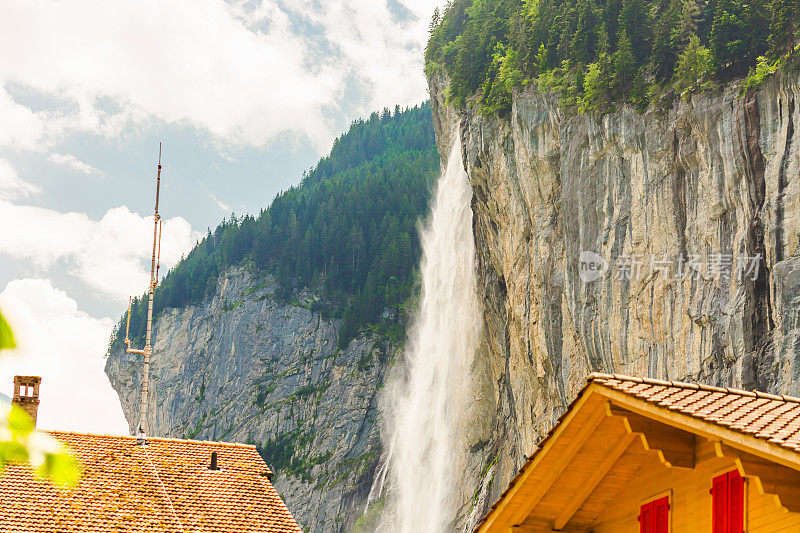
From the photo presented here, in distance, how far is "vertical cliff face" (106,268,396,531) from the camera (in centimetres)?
8694

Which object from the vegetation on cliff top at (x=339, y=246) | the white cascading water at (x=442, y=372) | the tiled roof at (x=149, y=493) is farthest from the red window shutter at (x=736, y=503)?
the vegetation on cliff top at (x=339, y=246)

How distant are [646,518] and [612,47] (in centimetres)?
3872

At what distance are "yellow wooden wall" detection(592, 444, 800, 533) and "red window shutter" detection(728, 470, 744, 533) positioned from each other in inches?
2.2

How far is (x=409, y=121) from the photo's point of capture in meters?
141

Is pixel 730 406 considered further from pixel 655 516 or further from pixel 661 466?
pixel 655 516

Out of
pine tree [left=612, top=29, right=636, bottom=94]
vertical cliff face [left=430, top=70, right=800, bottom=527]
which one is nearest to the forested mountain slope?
vertical cliff face [left=430, top=70, right=800, bottom=527]

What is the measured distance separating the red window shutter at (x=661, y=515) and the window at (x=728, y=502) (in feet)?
2.91

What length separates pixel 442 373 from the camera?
6469 centimetres

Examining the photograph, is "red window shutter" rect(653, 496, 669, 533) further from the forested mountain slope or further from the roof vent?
the forested mountain slope

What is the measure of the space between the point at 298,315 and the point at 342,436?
17.3 m

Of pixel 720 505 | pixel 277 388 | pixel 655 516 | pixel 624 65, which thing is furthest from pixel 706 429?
pixel 277 388

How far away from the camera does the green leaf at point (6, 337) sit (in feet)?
8.82

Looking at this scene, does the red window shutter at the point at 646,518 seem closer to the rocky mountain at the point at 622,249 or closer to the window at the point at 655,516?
the window at the point at 655,516

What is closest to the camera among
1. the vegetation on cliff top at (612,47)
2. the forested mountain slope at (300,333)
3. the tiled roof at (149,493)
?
the tiled roof at (149,493)
